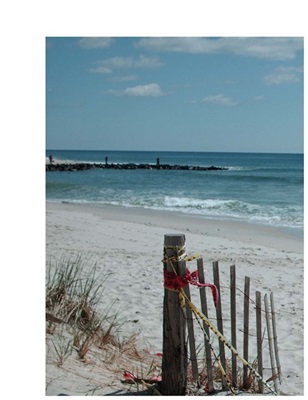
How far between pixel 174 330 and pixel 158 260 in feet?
17.8

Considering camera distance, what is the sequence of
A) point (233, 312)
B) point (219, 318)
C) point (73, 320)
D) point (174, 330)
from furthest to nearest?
point (73, 320), point (233, 312), point (219, 318), point (174, 330)

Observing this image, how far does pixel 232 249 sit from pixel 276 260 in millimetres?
1094

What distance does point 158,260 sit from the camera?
8977 mm

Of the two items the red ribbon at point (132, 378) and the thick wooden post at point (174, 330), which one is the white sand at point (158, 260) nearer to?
the red ribbon at point (132, 378)

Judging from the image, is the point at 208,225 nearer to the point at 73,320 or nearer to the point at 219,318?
the point at 73,320

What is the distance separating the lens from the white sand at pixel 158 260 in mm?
5344

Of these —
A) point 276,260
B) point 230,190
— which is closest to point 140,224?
point 276,260

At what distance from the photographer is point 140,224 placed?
546 inches

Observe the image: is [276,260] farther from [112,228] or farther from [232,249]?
[112,228]

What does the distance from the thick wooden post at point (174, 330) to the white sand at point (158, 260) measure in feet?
1.55

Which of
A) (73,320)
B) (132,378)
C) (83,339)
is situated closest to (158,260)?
(73,320)

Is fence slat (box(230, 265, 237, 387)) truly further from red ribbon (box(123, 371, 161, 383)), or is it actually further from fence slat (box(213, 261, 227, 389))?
red ribbon (box(123, 371, 161, 383))

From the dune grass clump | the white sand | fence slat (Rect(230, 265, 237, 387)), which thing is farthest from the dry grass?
fence slat (Rect(230, 265, 237, 387))

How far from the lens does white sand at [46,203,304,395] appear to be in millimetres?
5344
